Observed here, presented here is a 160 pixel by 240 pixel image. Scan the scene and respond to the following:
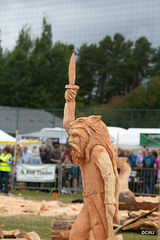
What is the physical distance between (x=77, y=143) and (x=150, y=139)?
10116 mm

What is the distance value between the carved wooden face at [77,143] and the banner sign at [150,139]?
994 centimetres

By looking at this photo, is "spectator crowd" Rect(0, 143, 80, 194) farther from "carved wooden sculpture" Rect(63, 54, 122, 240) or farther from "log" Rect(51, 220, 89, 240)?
"carved wooden sculpture" Rect(63, 54, 122, 240)

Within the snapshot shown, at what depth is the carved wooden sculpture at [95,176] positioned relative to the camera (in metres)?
5.12

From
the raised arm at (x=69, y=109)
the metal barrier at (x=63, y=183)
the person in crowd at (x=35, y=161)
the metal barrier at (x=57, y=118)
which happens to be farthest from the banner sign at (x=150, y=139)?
the raised arm at (x=69, y=109)

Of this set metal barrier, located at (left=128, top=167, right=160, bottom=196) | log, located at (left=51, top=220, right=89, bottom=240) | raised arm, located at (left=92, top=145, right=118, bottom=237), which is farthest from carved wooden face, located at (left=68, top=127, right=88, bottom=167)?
metal barrier, located at (left=128, top=167, right=160, bottom=196)

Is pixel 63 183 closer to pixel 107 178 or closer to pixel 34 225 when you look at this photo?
pixel 34 225

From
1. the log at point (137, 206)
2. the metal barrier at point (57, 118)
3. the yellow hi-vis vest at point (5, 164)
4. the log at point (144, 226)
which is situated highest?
the metal barrier at point (57, 118)

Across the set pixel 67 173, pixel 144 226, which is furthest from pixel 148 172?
pixel 144 226

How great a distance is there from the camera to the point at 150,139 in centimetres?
1495

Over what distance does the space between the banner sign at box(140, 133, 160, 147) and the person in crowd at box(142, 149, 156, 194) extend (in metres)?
0.49

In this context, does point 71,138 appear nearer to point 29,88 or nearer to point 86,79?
point 29,88

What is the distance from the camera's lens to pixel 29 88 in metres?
38.7

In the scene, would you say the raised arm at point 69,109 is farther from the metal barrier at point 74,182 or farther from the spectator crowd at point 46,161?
the metal barrier at point 74,182

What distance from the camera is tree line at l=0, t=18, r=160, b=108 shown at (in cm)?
3844
